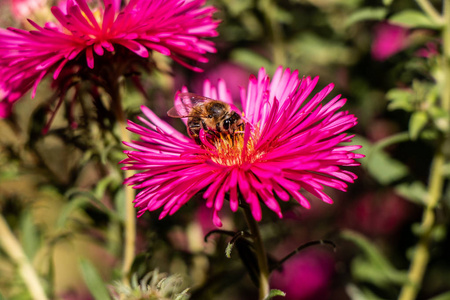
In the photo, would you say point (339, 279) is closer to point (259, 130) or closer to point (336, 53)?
point (336, 53)

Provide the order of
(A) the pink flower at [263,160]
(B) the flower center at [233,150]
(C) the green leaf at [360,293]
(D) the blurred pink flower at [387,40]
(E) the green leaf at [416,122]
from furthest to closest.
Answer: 1. (D) the blurred pink flower at [387,40]
2. (C) the green leaf at [360,293]
3. (E) the green leaf at [416,122]
4. (B) the flower center at [233,150]
5. (A) the pink flower at [263,160]

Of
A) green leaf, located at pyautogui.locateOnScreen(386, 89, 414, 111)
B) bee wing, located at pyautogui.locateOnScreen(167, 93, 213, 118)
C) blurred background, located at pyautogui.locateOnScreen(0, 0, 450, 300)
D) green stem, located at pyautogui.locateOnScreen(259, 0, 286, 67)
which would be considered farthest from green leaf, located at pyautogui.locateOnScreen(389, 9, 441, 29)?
bee wing, located at pyautogui.locateOnScreen(167, 93, 213, 118)

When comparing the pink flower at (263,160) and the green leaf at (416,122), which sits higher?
the pink flower at (263,160)

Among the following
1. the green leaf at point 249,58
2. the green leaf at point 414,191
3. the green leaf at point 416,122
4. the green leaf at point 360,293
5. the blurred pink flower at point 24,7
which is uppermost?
the blurred pink flower at point 24,7

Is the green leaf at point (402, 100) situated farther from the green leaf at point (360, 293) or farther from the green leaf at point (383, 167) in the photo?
the green leaf at point (360, 293)

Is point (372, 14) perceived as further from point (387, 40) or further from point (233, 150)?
point (387, 40)

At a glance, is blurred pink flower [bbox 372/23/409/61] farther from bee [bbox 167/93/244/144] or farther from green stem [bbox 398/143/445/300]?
bee [bbox 167/93/244/144]

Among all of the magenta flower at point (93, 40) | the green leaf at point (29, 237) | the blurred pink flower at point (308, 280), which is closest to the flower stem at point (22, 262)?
the green leaf at point (29, 237)
